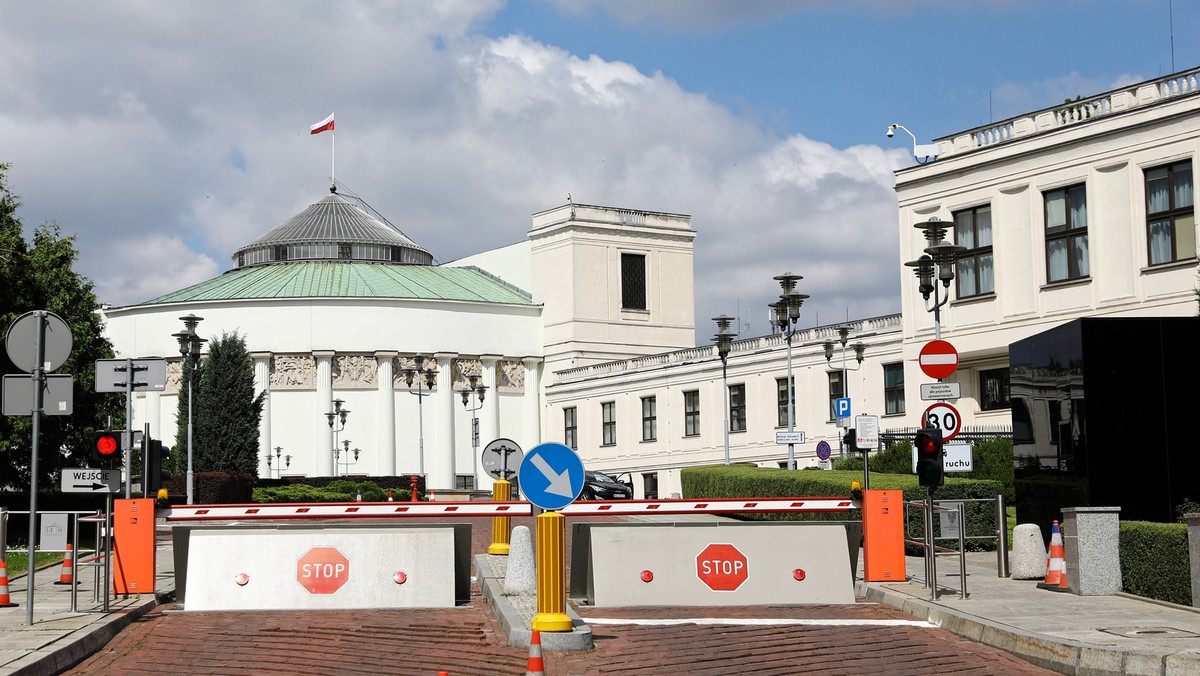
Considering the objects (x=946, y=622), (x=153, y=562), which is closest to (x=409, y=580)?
(x=153, y=562)

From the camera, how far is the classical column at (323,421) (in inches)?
3575

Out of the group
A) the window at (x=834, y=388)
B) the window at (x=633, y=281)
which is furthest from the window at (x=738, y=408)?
the window at (x=633, y=281)

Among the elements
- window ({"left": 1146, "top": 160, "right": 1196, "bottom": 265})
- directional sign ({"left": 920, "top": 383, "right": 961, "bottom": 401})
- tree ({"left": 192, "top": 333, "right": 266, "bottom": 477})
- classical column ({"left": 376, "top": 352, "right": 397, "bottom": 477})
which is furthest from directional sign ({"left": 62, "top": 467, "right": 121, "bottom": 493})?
classical column ({"left": 376, "top": 352, "right": 397, "bottom": 477})

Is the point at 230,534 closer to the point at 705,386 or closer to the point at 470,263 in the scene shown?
the point at 705,386

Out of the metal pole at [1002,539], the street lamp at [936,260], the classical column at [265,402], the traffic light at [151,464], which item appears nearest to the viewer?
the traffic light at [151,464]

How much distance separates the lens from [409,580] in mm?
18547

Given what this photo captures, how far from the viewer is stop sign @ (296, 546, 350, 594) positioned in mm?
18406

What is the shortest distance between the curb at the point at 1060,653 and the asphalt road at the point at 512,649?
175 millimetres

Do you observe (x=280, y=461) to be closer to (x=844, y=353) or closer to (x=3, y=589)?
(x=844, y=353)

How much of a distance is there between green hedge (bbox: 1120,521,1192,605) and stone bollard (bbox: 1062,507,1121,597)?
0.14m

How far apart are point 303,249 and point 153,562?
301 feet

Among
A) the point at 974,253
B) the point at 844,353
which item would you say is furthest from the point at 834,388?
the point at 974,253

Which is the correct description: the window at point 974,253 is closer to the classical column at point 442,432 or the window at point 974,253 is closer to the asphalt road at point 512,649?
the asphalt road at point 512,649

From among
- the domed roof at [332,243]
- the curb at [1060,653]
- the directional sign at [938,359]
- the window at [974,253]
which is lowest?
the curb at [1060,653]
